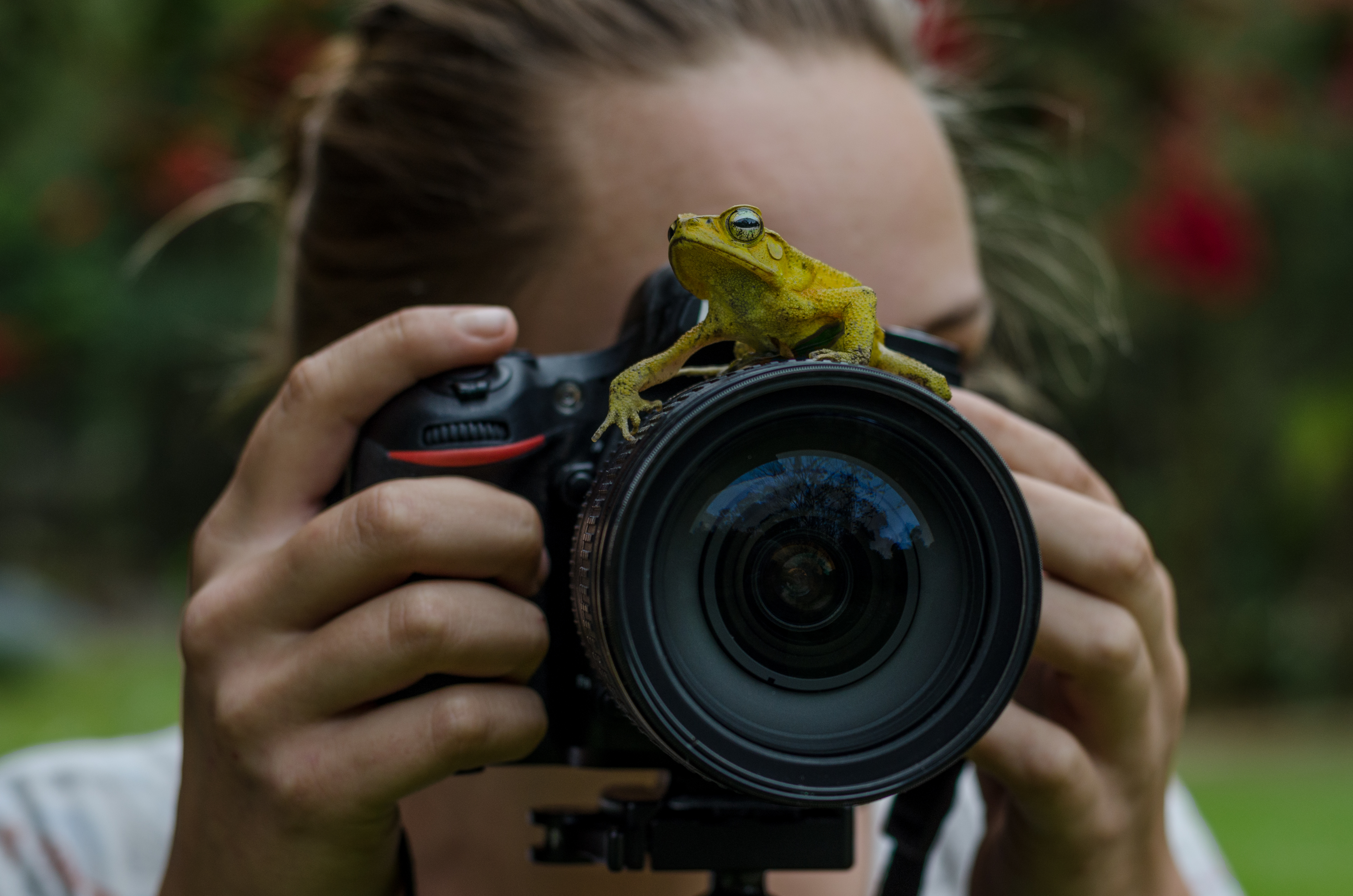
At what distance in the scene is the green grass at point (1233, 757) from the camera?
3.39 meters

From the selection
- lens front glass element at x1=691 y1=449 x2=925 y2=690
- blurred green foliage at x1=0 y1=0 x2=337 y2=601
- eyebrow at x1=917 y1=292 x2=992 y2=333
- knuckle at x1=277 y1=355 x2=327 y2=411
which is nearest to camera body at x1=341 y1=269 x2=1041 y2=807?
lens front glass element at x1=691 y1=449 x2=925 y2=690

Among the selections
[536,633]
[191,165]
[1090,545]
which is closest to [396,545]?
[536,633]

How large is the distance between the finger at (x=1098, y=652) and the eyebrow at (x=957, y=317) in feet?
1.05

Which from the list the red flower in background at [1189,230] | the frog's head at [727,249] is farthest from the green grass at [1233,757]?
the frog's head at [727,249]

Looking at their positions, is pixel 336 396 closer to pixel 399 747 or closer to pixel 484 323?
pixel 484 323

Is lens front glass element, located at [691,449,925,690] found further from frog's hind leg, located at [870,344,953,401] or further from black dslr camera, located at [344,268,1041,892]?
frog's hind leg, located at [870,344,953,401]

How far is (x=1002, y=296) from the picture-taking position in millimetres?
1927

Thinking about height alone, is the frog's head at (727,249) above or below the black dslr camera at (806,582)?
above

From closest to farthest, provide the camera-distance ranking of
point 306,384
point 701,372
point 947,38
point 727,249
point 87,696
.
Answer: point 727,249, point 701,372, point 306,384, point 947,38, point 87,696

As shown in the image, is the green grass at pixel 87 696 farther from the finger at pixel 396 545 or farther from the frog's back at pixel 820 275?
the frog's back at pixel 820 275

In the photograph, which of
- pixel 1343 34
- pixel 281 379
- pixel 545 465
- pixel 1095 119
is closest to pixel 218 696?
pixel 545 465

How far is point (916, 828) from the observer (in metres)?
1.20

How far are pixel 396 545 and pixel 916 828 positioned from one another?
0.59 m

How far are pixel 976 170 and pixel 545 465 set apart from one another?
3.49 feet
